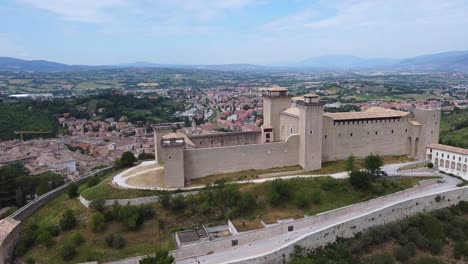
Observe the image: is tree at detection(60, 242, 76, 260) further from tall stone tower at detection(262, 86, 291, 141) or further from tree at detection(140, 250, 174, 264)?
tall stone tower at detection(262, 86, 291, 141)

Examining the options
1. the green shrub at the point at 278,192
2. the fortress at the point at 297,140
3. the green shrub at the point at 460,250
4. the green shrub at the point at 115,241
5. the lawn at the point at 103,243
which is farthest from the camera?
the fortress at the point at 297,140

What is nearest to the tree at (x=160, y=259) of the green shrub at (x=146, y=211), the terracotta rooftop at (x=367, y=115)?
the green shrub at (x=146, y=211)

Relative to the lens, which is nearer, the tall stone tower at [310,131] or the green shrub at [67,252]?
the green shrub at [67,252]

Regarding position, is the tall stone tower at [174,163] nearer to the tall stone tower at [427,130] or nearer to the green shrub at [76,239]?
the green shrub at [76,239]

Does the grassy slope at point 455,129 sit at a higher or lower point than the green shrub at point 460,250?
higher

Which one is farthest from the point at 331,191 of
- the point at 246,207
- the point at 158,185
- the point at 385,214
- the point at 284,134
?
the point at 158,185

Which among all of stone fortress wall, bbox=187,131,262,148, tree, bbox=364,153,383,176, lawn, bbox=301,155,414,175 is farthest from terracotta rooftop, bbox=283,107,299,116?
tree, bbox=364,153,383,176
